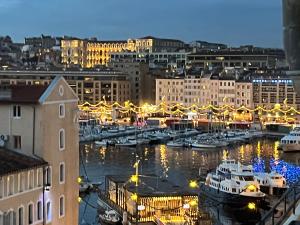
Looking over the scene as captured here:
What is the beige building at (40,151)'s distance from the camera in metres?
8.30

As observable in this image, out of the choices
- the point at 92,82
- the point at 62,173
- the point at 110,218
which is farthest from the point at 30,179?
the point at 92,82

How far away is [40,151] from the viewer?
8.87 m

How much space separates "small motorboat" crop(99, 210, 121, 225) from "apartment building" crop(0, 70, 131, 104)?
35535 millimetres

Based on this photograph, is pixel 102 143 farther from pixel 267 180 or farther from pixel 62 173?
pixel 62 173

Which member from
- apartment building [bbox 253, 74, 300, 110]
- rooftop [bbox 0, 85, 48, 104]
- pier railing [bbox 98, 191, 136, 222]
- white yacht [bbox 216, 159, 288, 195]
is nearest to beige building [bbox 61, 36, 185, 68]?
apartment building [bbox 253, 74, 300, 110]

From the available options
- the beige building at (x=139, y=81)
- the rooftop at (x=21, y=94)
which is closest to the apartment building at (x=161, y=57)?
the beige building at (x=139, y=81)

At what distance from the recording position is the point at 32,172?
8539 mm

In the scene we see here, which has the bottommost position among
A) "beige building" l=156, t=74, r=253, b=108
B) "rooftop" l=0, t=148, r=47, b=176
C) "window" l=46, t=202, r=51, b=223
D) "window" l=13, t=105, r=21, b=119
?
"window" l=46, t=202, r=51, b=223

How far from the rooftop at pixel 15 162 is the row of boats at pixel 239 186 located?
9323 millimetres

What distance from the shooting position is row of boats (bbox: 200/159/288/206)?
17250 mm

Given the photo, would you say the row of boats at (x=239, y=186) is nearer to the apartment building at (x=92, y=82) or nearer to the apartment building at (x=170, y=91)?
the apartment building at (x=170, y=91)

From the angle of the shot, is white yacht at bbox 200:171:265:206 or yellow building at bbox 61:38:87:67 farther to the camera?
yellow building at bbox 61:38:87:67

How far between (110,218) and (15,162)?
21.5 ft

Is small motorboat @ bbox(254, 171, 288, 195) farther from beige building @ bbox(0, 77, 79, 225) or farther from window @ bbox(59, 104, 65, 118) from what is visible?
window @ bbox(59, 104, 65, 118)
